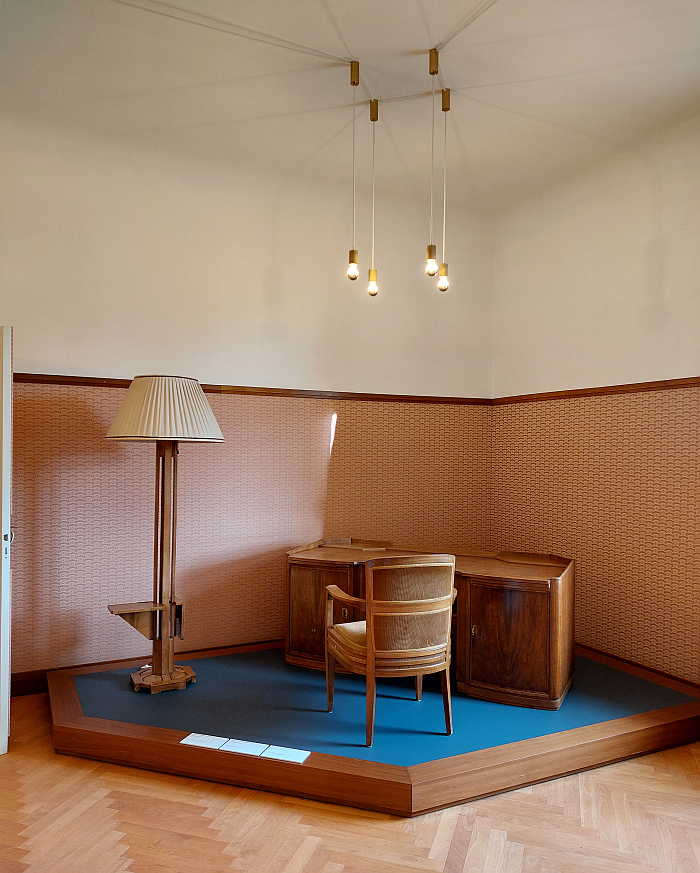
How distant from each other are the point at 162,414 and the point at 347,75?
221cm

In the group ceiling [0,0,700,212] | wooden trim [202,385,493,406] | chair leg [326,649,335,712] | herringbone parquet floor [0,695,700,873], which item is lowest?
herringbone parquet floor [0,695,700,873]

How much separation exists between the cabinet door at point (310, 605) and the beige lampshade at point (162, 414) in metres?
1.14

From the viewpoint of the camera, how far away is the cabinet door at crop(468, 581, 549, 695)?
3715 mm

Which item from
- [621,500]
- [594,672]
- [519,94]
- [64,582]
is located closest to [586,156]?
[519,94]

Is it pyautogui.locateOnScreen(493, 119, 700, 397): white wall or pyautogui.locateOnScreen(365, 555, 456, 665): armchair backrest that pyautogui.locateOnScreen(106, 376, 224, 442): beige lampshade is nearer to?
pyautogui.locateOnScreen(365, 555, 456, 665): armchair backrest

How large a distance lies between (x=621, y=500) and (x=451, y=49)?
3.07 m

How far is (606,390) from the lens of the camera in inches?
186

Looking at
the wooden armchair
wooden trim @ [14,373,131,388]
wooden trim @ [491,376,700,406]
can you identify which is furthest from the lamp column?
wooden trim @ [491,376,700,406]

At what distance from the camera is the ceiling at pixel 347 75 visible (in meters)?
3.22

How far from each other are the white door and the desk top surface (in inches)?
68.2

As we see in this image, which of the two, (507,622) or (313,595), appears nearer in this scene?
(507,622)

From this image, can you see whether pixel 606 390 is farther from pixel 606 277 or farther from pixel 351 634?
pixel 351 634

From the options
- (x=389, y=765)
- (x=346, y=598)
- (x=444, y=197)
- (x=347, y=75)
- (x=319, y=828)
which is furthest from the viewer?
(x=444, y=197)

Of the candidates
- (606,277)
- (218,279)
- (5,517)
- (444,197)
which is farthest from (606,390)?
(5,517)
